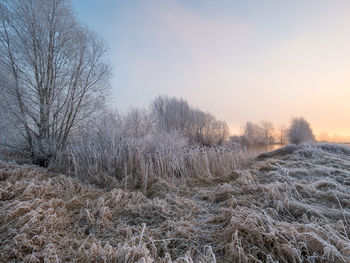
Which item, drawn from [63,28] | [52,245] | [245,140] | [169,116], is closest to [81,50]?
[63,28]

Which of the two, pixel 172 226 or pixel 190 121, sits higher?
pixel 190 121

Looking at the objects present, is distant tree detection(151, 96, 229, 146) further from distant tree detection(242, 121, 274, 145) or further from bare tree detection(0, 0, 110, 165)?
bare tree detection(0, 0, 110, 165)

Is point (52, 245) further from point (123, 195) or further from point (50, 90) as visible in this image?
point (50, 90)

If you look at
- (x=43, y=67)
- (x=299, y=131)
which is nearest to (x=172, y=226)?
(x=43, y=67)

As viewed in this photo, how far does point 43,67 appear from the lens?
6.73 meters

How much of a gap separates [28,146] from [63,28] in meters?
4.76

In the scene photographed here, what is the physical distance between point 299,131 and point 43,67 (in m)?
20.9

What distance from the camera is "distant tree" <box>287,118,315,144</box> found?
17.7 metres

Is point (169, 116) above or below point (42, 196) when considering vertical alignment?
above

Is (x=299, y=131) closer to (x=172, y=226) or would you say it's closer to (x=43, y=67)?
(x=172, y=226)

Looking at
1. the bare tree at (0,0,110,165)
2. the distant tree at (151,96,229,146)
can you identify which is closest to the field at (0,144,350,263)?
the bare tree at (0,0,110,165)

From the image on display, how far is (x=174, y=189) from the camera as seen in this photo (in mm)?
3965

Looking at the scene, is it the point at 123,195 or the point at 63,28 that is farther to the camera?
the point at 63,28

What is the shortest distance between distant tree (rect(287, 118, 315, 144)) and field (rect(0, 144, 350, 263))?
16.5 m
